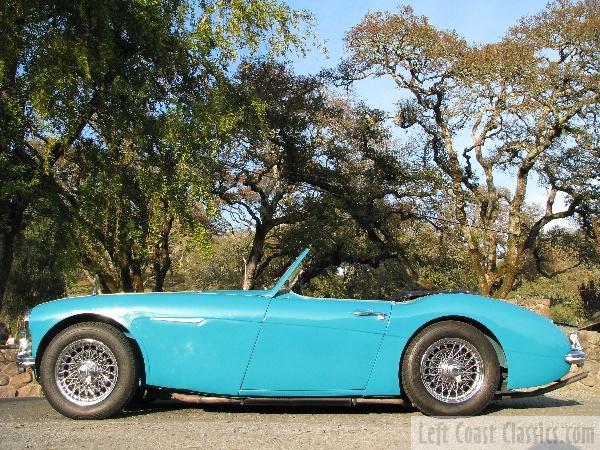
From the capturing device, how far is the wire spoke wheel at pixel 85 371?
4.80 meters

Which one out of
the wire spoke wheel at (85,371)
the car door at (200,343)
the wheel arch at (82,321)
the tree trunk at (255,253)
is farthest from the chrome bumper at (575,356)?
the tree trunk at (255,253)

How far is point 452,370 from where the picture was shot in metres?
4.85

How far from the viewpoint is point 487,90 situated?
23.2 m

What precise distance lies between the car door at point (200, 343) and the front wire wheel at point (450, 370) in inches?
45.6

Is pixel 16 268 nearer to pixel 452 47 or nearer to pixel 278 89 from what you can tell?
pixel 278 89

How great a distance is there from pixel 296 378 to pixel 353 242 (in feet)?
70.5

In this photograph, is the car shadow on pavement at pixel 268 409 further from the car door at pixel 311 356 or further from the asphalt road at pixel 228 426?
the car door at pixel 311 356

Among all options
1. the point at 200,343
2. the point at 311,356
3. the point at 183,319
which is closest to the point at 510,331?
the point at 311,356

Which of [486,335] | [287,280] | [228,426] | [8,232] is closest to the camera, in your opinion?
[228,426]

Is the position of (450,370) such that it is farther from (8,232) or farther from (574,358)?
(8,232)

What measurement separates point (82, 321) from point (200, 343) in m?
0.96

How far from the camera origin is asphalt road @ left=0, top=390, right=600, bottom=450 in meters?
3.97

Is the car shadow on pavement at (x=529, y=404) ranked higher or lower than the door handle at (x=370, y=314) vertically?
lower

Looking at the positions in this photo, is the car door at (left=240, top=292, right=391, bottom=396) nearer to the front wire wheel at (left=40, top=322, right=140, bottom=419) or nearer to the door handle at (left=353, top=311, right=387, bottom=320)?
the door handle at (left=353, top=311, right=387, bottom=320)
